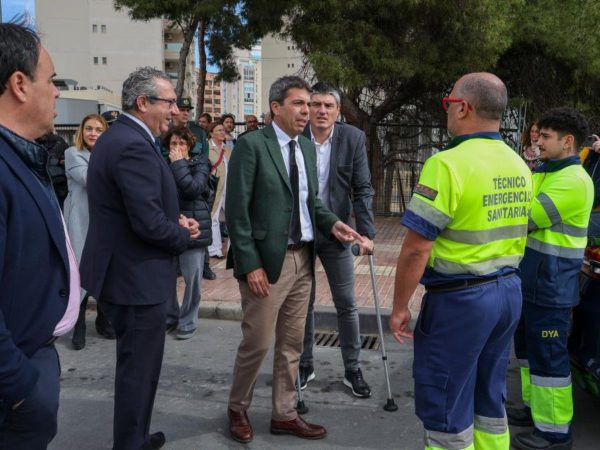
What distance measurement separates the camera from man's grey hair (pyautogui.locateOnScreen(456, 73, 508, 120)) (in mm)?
2572

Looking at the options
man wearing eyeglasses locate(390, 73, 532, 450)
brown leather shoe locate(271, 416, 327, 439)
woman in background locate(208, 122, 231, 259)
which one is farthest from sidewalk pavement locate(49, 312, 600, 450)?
woman in background locate(208, 122, 231, 259)

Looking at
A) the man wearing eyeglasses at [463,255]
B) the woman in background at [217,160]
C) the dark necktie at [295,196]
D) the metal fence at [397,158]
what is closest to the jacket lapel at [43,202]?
the man wearing eyeglasses at [463,255]

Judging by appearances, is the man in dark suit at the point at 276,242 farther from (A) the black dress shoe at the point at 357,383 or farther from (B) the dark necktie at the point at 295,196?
(A) the black dress shoe at the point at 357,383

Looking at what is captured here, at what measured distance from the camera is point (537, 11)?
11.8 m

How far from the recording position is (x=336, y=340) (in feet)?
18.3

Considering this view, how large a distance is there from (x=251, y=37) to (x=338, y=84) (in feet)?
19.3

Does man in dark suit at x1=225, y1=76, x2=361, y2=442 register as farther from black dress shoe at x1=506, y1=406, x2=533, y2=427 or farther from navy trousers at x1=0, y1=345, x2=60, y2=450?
navy trousers at x1=0, y1=345, x2=60, y2=450

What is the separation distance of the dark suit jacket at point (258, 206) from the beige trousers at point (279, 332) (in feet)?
0.51

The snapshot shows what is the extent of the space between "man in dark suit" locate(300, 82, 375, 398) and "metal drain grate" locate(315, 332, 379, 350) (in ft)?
3.12

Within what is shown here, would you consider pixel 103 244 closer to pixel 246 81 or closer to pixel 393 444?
pixel 393 444

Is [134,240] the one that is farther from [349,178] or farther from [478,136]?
Result: [349,178]

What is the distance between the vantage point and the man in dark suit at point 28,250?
177cm

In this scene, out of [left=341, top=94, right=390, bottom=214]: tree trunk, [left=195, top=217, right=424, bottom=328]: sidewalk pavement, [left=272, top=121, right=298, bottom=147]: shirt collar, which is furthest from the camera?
[left=341, top=94, right=390, bottom=214]: tree trunk

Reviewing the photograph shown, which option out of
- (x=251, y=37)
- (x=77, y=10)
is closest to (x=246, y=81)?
(x=77, y=10)
